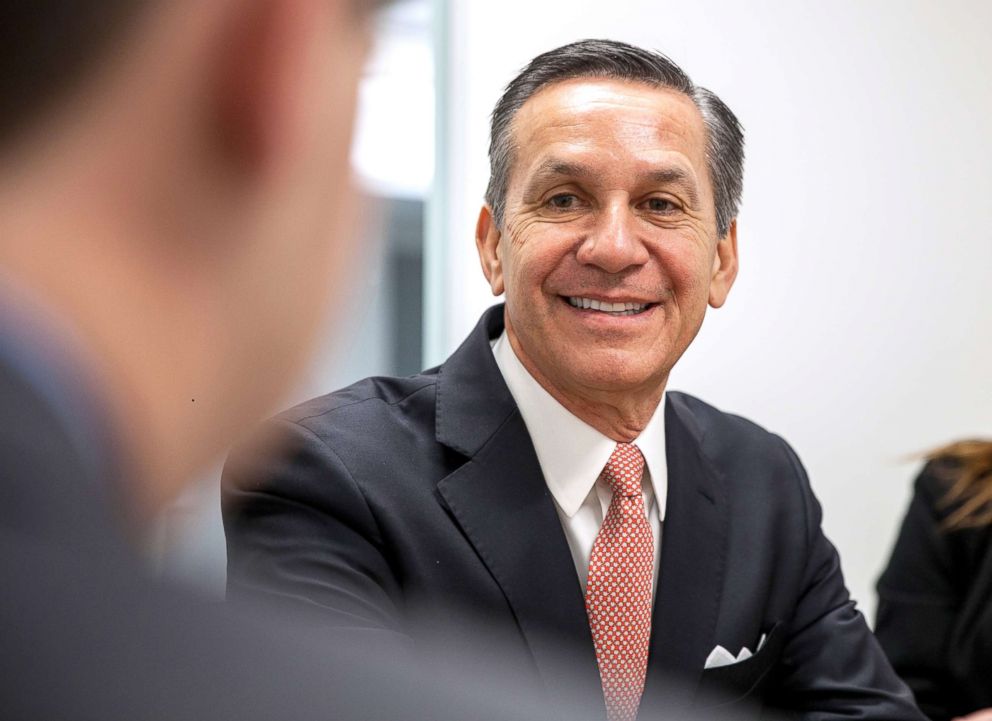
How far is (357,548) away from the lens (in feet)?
3.81

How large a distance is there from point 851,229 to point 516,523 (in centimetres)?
128

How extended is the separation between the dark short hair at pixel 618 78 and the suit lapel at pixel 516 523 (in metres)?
0.23

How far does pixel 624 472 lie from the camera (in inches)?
50.6

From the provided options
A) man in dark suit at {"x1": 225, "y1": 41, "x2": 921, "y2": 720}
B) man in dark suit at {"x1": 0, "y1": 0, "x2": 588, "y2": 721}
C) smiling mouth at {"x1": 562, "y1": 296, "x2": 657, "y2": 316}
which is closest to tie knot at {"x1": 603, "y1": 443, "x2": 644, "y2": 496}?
man in dark suit at {"x1": 225, "y1": 41, "x2": 921, "y2": 720}

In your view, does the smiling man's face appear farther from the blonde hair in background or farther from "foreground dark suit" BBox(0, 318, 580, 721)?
"foreground dark suit" BBox(0, 318, 580, 721)

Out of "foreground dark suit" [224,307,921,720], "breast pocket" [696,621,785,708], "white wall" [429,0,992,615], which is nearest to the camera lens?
"foreground dark suit" [224,307,921,720]

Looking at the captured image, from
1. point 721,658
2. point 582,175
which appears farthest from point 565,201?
point 721,658

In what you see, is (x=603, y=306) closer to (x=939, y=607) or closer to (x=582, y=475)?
(x=582, y=475)

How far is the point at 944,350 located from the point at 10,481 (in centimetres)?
232

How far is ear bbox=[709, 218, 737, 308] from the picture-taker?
140cm

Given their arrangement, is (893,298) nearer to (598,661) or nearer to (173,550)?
(598,661)

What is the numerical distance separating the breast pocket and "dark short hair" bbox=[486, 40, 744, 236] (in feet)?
1.59

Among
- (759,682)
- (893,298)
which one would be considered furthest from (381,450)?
(893,298)

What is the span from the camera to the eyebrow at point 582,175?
1.25 meters
